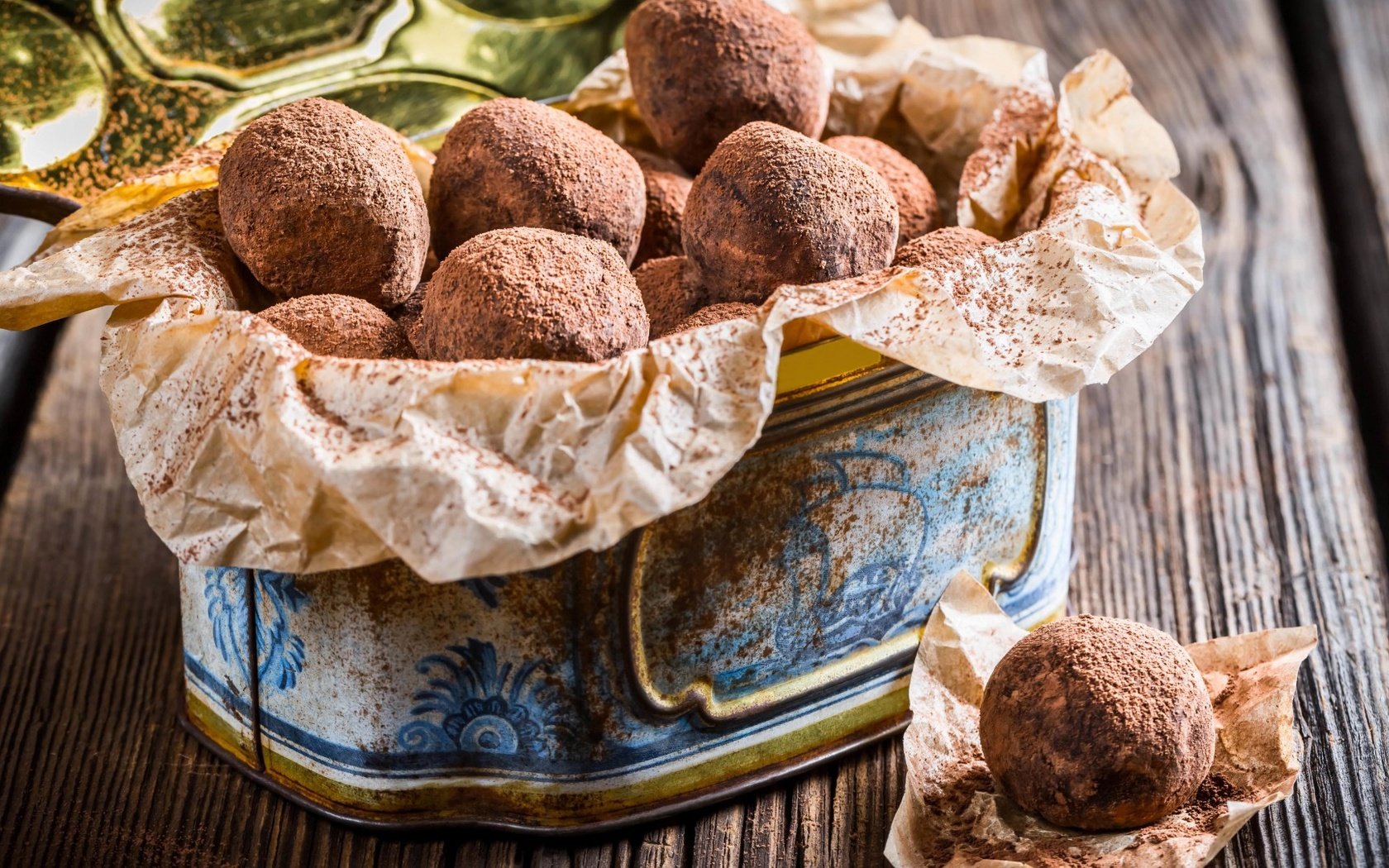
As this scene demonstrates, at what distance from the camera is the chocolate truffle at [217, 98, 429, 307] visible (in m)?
1.17

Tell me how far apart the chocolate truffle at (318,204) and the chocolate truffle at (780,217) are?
25 cm

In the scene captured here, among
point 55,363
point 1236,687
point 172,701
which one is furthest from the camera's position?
point 55,363

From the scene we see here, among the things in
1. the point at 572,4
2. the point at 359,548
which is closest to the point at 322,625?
the point at 359,548

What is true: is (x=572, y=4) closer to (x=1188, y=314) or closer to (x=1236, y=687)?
(x=1188, y=314)

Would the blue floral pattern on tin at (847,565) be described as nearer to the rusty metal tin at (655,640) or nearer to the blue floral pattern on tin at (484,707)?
the rusty metal tin at (655,640)

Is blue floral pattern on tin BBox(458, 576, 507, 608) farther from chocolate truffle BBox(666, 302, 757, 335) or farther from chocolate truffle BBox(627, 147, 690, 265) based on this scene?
chocolate truffle BBox(627, 147, 690, 265)

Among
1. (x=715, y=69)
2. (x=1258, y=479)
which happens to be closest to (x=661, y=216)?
(x=715, y=69)

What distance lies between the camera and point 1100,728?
1042mm

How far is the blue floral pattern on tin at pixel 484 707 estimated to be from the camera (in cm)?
108

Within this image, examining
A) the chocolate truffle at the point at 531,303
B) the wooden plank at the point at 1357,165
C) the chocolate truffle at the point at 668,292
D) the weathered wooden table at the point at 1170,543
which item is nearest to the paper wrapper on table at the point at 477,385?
the chocolate truffle at the point at 531,303

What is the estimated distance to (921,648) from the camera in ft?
4.00

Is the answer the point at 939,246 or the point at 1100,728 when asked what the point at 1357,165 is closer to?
the point at 939,246

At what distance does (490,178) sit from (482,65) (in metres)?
0.47

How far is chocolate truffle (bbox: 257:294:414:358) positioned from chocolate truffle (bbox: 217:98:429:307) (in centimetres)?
4
